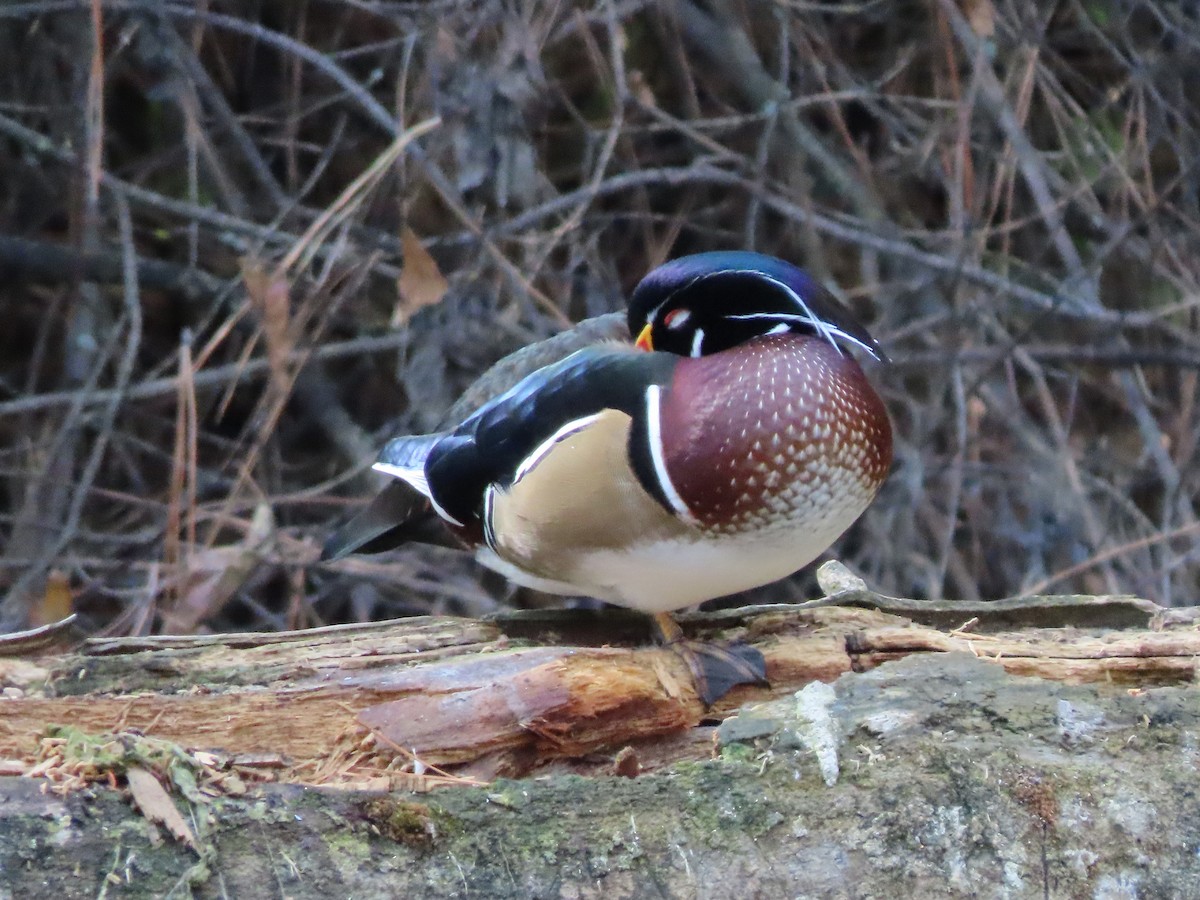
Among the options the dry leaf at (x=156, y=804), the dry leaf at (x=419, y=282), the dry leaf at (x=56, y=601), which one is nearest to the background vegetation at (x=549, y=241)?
the dry leaf at (x=56, y=601)

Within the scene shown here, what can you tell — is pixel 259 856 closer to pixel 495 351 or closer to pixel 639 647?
pixel 639 647

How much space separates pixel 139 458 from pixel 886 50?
6.32 ft

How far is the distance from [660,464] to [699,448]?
0.05 meters

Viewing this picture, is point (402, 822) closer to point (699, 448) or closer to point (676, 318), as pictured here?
point (699, 448)

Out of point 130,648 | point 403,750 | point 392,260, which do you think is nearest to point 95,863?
point 403,750

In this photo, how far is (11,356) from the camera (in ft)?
9.98

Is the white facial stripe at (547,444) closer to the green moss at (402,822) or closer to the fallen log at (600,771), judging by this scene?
the fallen log at (600,771)

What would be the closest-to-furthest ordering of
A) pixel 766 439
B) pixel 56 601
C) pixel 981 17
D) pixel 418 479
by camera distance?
pixel 766 439
pixel 418 479
pixel 56 601
pixel 981 17

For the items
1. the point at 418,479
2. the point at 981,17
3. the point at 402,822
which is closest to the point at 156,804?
the point at 402,822

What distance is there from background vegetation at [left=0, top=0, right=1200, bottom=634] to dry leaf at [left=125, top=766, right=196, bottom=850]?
46.5 inches

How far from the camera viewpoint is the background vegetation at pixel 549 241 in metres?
2.40

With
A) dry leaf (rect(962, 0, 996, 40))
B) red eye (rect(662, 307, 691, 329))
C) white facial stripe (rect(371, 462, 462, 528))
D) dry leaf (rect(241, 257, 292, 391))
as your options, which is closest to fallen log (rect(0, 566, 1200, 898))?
white facial stripe (rect(371, 462, 462, 528))

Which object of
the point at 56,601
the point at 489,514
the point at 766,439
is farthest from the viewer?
the point at 56,601

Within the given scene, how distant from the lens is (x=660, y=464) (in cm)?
134
